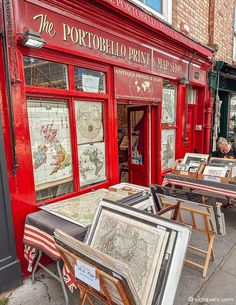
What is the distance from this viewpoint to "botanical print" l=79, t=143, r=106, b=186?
363 centimetres

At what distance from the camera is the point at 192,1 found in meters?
5.99

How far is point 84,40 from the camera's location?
3.29 m

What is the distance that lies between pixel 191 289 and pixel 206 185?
1832mm

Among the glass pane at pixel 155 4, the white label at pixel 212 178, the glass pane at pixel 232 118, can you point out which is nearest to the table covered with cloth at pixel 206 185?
the white label at pixel 212 178

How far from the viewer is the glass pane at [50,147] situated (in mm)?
2977

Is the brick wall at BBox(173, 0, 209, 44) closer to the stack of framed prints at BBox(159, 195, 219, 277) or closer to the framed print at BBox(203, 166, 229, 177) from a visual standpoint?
the framed print at BBox(203, 166, 229, 177)

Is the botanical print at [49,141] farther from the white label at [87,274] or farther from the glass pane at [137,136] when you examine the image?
the glass pane at [137,136]

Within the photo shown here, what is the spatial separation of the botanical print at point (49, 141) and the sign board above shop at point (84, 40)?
801 millimetres

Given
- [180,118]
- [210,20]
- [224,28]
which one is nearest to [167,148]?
[180,118]

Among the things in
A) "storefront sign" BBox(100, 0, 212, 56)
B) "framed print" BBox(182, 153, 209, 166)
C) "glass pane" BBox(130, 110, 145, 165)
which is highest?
"storefront sign" BBox(100, 0, 212, 56)

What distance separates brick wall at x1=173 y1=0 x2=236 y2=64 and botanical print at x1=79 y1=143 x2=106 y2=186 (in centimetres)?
382

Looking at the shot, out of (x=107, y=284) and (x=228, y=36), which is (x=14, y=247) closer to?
(x=107, y=284)

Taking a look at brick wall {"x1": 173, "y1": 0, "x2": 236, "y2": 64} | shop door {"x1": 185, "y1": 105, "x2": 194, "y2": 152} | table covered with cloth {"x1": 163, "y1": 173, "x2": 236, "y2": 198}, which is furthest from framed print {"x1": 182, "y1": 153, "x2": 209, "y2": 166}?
brick wall {"x1": 173, "y1": 0, "x2": 236, "y2": 64}

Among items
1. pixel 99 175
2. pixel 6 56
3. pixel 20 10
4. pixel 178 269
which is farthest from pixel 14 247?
pixel 20 10
